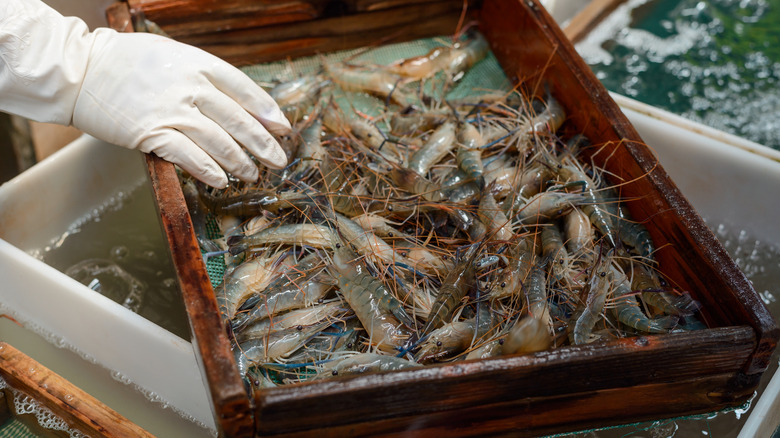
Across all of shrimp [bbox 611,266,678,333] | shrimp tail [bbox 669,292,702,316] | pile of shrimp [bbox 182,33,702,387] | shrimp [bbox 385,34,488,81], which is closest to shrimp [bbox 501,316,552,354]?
pile of shrimp [bbox 182,33,702,387]

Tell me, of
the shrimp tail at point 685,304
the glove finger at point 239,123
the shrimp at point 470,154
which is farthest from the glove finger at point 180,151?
the shrimp tail at point 685,304

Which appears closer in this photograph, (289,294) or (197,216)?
(289,294)

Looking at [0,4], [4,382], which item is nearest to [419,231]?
[4,382]

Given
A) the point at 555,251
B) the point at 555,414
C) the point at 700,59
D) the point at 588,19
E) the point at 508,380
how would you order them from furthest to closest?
the point at 588,19 → the point at 700,59 → the point at 555,251 → the point at 555,414 → the point at 508,380

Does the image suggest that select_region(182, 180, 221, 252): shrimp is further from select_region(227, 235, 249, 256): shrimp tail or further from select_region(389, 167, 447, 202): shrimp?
select_region(389, 167, 447, 202): shrimp

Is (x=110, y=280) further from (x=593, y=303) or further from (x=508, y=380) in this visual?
(x=593, y=303)

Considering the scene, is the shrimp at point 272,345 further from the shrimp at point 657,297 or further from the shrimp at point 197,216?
the shrimp at point 657,297

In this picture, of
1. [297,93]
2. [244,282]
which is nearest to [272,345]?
[244,282]
